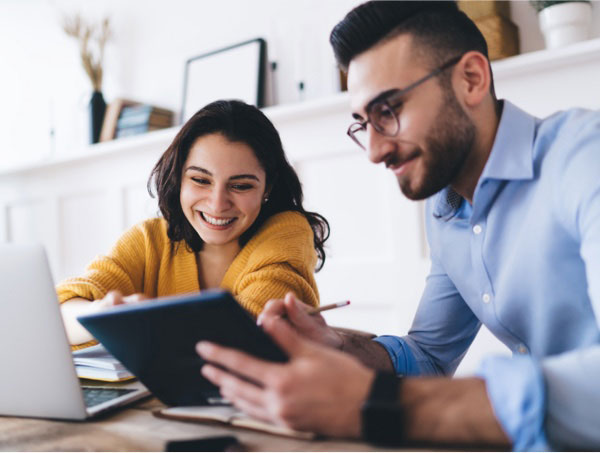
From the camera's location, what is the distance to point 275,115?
95.7 inches

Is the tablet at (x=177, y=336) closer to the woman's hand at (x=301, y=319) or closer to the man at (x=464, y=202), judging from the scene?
the man at (x=464, y=202)

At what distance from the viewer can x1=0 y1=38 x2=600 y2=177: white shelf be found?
5.97 ft

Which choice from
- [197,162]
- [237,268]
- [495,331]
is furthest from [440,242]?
[197,162]

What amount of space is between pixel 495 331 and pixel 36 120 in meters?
3.33

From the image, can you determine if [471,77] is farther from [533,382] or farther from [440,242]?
[533,382]

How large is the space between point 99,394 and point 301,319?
1.22 feet

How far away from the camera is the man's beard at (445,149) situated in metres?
1.11

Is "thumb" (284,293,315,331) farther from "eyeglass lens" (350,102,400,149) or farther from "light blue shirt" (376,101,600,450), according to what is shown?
"eyeglass lens" (350,102,400,149)

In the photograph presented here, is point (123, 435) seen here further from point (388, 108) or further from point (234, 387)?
point (388, 108)

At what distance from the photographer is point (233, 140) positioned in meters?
1.58

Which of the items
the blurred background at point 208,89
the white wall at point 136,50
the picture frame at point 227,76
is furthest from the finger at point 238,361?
the picture frame at point 227,76

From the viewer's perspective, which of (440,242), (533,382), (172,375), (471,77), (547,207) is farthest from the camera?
(440,242)

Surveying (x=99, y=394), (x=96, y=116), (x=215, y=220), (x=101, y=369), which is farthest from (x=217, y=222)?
(x=96, y=116)

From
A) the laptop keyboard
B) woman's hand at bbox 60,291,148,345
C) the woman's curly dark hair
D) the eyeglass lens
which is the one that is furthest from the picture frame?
the laptop keyboard
